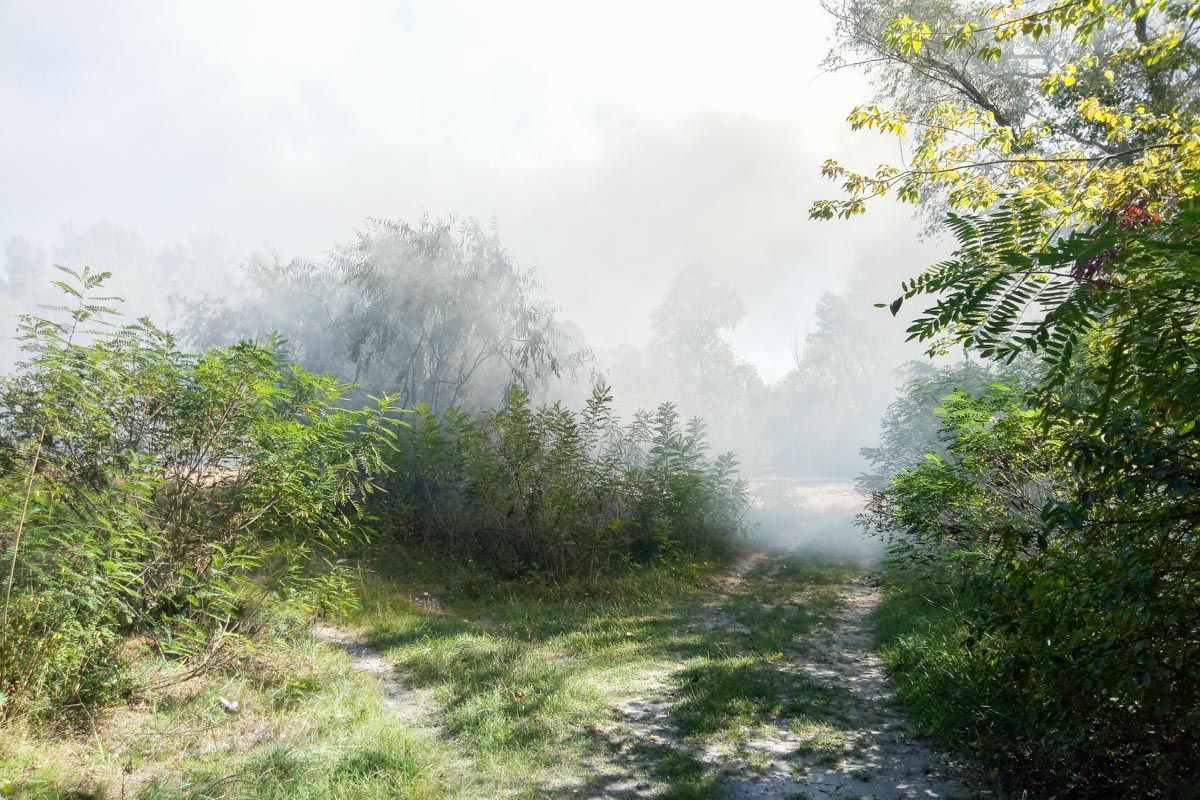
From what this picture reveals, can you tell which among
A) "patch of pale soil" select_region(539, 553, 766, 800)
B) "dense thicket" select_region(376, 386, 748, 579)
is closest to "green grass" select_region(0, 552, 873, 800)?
"patch of pale soil" select_region(539, 553, 766, 800)

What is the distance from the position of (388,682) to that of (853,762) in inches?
152

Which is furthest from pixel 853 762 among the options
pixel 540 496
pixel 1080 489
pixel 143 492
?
pixel 540 496

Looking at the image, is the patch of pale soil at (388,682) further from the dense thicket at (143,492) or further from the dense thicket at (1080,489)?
the dense thicket at (1080,489)

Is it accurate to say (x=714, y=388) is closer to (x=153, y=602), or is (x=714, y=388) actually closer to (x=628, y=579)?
(x=628, y=579)

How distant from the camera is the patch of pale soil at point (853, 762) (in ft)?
11.7

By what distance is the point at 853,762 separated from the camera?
395cm

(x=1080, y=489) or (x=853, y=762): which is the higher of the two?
(x=1080, y=489)

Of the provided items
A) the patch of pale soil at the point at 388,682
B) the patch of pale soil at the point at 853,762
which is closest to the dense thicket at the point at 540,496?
the patch of pale soil at the point at 388,682

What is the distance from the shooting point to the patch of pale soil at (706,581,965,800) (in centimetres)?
358

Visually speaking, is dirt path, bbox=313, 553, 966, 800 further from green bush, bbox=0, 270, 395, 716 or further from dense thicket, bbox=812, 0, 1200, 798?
green bush, bbox=0, 270, 395, 716

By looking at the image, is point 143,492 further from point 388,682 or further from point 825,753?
point 825,753

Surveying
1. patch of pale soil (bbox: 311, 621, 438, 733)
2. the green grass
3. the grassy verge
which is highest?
the grassy verge

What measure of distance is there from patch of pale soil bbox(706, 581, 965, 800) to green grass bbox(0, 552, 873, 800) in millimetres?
139

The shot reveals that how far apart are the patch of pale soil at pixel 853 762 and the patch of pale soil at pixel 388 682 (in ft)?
7.25
